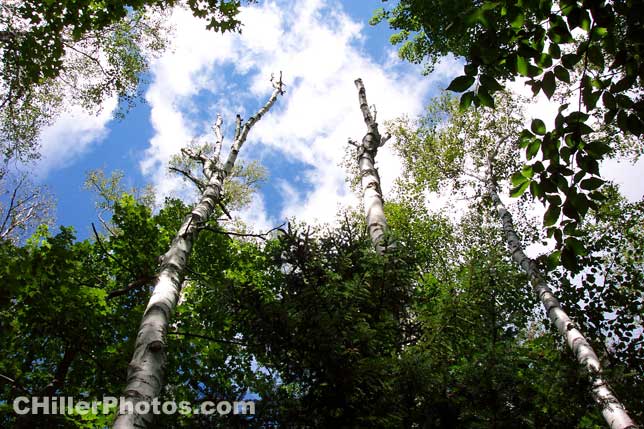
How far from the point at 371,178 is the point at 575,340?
13.9ft

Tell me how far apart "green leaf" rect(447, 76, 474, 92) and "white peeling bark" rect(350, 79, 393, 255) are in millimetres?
3045

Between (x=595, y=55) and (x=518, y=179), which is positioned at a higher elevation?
(x=595, y=55)

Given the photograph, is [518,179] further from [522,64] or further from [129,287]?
[129,287]

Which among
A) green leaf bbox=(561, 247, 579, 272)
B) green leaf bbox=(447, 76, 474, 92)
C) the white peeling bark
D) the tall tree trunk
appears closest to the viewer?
green leaf bbox=(447, 76, 474, 92)

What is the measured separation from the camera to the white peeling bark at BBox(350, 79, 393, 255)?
6.34m

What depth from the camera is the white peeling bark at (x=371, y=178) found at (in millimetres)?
6338

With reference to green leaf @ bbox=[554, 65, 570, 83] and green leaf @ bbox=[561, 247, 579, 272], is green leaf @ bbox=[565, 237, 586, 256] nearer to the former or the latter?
green leaf @ bbox=[561, 247, 579, 272]

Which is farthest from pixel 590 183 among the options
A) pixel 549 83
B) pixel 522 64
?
pixel 522 64

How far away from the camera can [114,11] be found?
5824mm

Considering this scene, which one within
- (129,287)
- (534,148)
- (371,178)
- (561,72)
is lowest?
(534,148)

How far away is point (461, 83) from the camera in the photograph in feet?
6.21

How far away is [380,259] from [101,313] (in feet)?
18.5

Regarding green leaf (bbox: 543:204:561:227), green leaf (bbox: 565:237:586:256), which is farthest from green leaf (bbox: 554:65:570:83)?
green leaf (bbox: 565:237:586:256)

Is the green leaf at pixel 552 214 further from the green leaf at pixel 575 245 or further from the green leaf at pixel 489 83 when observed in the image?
the green leaf at pixel 489 83
